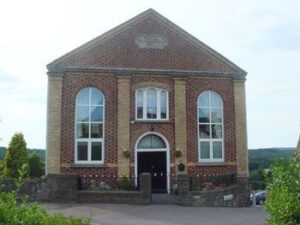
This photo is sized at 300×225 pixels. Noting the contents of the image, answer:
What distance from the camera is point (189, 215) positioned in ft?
53.4

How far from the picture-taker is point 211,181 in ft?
A: 70.5

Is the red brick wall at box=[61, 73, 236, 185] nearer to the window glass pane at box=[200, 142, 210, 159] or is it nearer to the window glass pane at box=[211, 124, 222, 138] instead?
the window glass pane at box=[211, 124, 222, 138]

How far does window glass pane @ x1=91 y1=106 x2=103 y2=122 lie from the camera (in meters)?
22.6

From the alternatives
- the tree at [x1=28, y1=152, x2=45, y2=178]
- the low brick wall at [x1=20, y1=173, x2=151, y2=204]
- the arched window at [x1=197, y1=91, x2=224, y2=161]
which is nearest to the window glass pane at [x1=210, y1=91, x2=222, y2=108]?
the arched window at [x1=197, y1=91, x2=224, y2=161]

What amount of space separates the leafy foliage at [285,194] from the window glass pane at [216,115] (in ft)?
55.0

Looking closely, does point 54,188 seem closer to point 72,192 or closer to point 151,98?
point 72,192

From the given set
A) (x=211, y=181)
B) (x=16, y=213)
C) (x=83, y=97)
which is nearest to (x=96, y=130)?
(x=83, y=97)

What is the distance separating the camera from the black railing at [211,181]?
20611 mm

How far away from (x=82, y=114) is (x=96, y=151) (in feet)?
6.32

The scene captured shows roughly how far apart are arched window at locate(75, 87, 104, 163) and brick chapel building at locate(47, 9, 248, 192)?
0.16 feet

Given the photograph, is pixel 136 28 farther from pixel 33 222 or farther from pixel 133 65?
pixel 33 222

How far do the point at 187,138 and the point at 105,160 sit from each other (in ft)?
13.8

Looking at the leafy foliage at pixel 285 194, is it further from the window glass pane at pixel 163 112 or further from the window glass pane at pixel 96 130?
the window glass pane at pixel 163 112

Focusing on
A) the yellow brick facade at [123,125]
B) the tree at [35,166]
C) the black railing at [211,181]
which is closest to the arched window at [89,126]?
the yellow brick facade at [123,125]
